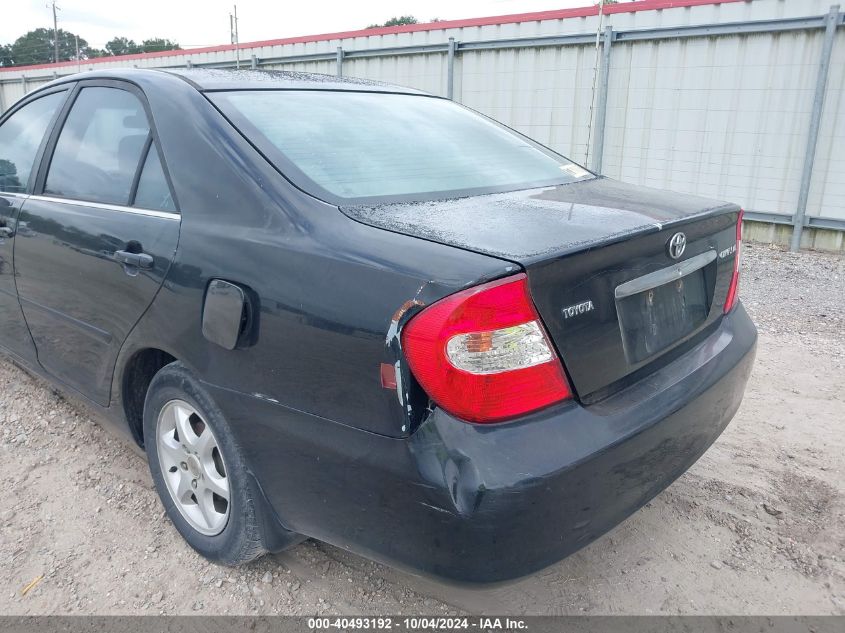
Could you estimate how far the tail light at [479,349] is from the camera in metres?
1.50

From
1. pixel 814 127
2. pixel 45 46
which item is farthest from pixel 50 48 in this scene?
pixel 814 127

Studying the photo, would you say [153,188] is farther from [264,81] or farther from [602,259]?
[602,259]

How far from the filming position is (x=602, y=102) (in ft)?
28.2

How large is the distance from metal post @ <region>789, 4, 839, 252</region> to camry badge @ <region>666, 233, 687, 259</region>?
646 centimetres

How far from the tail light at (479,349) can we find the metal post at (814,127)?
23.3 ft

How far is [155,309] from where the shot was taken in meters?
2.12

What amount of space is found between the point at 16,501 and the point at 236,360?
1.45 meters

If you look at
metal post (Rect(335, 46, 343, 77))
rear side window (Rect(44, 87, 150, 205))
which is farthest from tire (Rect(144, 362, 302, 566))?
metal post (Rect(335, 46, 343, 77))

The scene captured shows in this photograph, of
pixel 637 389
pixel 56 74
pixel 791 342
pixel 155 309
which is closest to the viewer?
pixel 637 389

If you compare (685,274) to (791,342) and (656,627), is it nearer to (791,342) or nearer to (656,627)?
(656,627)

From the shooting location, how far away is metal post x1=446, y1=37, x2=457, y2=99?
9.71 m

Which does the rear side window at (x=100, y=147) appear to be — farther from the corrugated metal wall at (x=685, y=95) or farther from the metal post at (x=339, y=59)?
the metal post at (x=339, y=59)

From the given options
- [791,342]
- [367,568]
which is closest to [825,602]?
[367,568]

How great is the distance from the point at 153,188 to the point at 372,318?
3.73 feet
